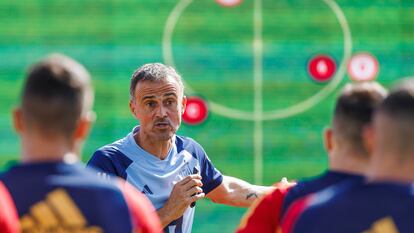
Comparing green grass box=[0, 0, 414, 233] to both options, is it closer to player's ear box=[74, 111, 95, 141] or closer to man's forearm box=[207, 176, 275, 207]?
man's forearm box=[207, 176, 275, 207]

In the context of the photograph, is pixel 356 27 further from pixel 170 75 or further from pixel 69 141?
pixel 69 141

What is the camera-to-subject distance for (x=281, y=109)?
8266 mm

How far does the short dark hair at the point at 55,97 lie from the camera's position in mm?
3441

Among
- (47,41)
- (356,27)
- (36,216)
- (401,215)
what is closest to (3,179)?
(36,216)

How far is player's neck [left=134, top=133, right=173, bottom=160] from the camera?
5.61 m

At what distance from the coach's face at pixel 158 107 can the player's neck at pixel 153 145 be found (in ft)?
0.06

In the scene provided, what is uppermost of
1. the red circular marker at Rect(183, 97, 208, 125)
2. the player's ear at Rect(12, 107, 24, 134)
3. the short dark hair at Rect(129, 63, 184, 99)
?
the player's ear at Rect(12, 107, 24, 134)

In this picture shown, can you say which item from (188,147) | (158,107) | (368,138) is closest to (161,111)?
(158,107)

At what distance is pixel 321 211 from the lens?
3488 mm

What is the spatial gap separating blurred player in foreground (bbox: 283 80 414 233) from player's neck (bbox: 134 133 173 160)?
7.17 ft

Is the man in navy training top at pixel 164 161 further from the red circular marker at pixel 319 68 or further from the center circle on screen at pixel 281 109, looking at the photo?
the red circular marker at pixel 319 68

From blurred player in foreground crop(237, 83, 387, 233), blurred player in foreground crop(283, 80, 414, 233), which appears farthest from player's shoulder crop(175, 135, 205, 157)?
blurred player in foreground crop(283, 80, 414, 233)

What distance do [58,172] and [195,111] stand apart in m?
4.73

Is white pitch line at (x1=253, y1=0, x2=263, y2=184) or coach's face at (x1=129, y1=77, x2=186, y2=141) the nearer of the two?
coach's face at (x1=129, y1=77, x2=186, y2=141)
